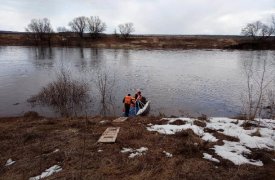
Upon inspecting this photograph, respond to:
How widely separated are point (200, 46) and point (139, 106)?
206 ft

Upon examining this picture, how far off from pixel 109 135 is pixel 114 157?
5.12ft

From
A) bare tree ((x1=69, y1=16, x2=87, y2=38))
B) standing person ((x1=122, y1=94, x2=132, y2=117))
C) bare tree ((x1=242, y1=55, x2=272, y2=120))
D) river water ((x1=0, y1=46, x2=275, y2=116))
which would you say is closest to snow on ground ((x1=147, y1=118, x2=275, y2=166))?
bare tree ((x1=242, y1=55, x2=272, y2=120))

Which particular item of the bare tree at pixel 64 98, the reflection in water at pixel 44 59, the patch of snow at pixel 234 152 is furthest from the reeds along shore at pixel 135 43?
the patch of snow at pixel 234 152

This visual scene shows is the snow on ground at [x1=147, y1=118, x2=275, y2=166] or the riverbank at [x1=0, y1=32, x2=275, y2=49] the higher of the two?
the riverbank at [x1=0, y1=32, x2=275, y2=49]

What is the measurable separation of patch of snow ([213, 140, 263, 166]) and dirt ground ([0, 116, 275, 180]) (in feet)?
0.74

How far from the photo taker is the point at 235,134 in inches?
367

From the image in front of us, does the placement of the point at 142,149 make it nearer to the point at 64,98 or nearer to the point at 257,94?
the point at 64,98

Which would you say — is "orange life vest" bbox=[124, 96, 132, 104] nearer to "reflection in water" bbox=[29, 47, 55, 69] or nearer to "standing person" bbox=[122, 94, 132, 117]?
"standing person" bbox=[122, 94, 132, 117]

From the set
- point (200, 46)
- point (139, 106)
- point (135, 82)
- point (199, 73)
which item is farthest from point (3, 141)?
point (200, 46)

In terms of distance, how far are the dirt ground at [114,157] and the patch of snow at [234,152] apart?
227mm

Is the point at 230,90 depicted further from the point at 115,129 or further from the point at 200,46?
the point at 200,46

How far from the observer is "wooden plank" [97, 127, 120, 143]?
27.7ft

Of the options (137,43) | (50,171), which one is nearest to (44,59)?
(50,171)

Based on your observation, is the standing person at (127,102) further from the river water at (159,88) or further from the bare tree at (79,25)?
the bare tree at (79,25)
